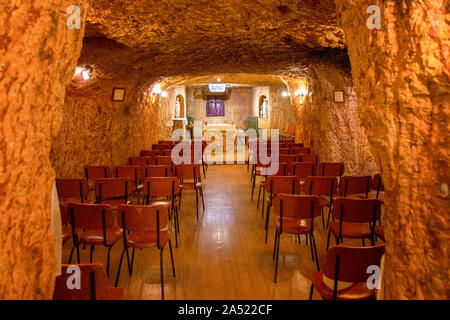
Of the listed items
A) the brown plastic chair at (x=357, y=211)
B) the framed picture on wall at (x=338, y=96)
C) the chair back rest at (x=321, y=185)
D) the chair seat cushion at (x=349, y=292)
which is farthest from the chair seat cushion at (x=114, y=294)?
the framed picture on wall at (x=338, y=96)

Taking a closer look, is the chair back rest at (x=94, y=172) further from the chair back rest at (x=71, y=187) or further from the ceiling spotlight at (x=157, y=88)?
the ceiling spotlight at (x=157, y=88)

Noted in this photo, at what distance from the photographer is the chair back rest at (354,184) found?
436cm

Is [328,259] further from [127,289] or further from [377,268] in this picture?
[127,289]

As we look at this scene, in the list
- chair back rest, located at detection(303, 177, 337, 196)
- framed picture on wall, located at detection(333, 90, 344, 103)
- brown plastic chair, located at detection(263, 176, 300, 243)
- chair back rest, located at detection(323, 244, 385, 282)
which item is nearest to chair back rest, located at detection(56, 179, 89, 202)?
brown plastic chair, located at detection(263, 176, 300, 243)

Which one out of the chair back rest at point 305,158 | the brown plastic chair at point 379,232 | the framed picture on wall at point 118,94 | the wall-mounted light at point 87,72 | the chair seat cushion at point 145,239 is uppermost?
the wall-mounted light at point 87,72

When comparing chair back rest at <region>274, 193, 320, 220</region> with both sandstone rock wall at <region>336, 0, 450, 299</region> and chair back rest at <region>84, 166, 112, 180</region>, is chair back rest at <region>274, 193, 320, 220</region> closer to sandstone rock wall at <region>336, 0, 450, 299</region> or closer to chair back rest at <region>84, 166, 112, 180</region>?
sandstone rock wall at <region>336, 0, 450, 299</region>

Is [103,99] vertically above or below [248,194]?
above

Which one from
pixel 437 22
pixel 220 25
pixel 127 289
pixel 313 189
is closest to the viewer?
pixel 437 22

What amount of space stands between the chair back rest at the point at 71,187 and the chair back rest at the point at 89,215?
3.52 feet

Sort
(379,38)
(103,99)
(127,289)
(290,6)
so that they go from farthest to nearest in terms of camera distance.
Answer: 1. (103,99)
2. (290,6)
3. (127,289)
4. (379,38)

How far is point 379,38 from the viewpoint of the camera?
1.94m

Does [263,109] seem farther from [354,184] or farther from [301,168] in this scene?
[354,184]
